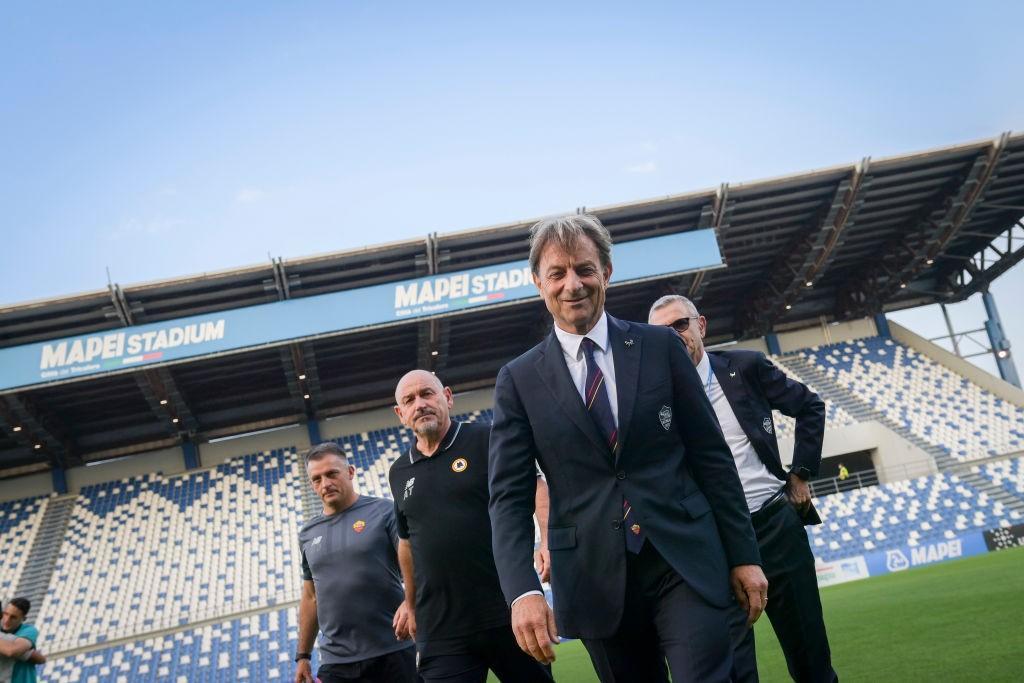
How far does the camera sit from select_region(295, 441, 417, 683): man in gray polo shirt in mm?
5043

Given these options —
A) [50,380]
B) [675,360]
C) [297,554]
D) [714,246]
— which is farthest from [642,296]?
[675,360]

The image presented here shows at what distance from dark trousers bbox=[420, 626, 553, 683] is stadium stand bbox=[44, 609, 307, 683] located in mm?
16346

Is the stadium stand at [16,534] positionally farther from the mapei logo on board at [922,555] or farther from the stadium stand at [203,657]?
the mapei logo on board at [922,555]

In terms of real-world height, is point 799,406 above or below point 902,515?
above

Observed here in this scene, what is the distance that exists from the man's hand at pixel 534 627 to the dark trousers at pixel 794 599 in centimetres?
215

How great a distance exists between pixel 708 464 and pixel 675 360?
0.33 metres

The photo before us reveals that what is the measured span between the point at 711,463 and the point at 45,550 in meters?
25.7

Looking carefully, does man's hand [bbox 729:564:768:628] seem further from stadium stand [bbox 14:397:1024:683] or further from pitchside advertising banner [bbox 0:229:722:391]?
pitchside advertising banner [bbox 0:229:722:391]

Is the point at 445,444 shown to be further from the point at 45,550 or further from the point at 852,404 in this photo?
the point at 852,404

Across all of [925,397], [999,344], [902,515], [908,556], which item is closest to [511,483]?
[908,556]

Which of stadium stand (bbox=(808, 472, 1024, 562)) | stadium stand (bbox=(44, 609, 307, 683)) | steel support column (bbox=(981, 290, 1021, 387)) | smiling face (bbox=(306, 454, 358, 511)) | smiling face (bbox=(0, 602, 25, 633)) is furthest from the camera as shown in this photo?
steel support column (bbox=(981, 290, 1021, 387))

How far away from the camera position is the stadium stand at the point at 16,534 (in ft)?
73.1

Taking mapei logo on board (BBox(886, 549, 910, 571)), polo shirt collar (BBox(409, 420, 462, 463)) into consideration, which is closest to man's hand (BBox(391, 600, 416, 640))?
polo shirt collar (BBox(409, 420, 462, 463))

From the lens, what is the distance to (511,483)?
98.7 inches
